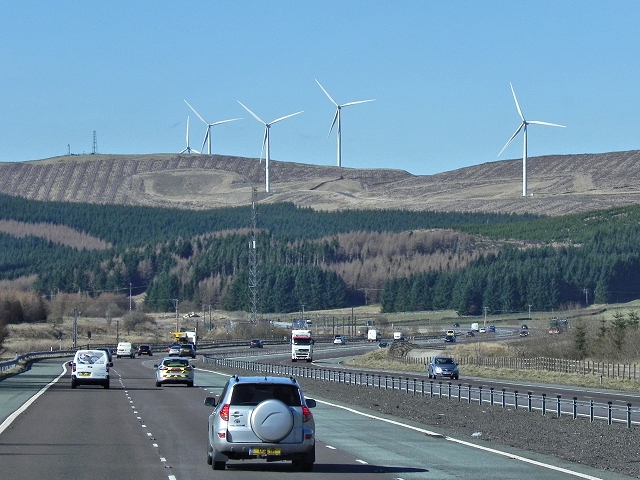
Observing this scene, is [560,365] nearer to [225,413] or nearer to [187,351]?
[187,351]

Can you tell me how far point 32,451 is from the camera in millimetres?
26109

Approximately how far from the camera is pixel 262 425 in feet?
71.2

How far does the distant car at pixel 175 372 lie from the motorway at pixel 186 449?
45.4ft

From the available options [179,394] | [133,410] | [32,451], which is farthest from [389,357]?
[32,451]

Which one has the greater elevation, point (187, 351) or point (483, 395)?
point (187, 351)

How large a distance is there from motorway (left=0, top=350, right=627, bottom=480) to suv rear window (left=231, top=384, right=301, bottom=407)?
4.30 feet

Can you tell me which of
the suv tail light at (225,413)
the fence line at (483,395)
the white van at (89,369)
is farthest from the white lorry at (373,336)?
the suv tail light at (225,413)

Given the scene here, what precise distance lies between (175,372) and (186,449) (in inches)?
1315

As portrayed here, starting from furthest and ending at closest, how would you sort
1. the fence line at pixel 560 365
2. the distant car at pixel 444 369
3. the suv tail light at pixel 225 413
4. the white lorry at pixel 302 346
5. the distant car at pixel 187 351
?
1. the distant car at pixel 187 351
2. the white lorry at pixel 302 346
3. the fence line at pixel 560 365
4. the distant car at pixel 444 369
5. the suv tail light at pixel 225 413

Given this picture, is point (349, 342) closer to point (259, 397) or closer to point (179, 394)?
point (179, 394)

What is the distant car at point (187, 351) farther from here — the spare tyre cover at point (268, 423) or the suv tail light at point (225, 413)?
the spare tyre cover at point (268, 423)

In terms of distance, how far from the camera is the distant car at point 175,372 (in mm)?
60375

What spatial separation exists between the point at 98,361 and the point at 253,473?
35638mm

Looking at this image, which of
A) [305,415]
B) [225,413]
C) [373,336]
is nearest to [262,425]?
[225,413]
